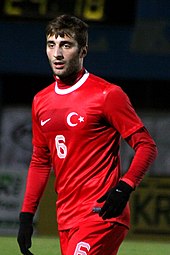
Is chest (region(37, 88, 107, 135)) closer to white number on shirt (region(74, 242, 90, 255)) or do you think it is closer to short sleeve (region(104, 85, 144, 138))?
short sleeve (region(104, 85, 144, 138))

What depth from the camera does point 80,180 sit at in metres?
4.73

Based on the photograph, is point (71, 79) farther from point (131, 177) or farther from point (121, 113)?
point (131, 177)

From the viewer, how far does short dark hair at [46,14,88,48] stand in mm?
4703

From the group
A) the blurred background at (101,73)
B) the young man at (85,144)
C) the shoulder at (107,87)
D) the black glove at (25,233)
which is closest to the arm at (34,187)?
the black glove at (25,233)

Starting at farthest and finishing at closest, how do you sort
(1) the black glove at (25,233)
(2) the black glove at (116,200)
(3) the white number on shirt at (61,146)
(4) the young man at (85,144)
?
(1) the black glove at (25,233), (3) the white number on shirt at (61,146), (4) the young man at (85,144), (2) the black glove at (116,200)

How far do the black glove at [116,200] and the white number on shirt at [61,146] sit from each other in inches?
13.2

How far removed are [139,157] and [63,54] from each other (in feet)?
1.98

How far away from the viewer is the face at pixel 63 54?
15.4 feet

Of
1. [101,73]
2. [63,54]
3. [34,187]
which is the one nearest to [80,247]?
[34,187]

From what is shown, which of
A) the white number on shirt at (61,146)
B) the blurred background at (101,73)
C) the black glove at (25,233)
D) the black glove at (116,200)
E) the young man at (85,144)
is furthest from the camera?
the blurred background at (101,73)

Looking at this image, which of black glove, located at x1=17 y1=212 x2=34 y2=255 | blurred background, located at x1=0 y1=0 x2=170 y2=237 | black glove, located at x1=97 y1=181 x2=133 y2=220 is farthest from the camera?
blurred background, located at x1=0 y1=0 x2=170 y2=237

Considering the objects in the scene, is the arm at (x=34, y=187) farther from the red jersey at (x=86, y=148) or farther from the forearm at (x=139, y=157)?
the forearm at (x=139, y=157)

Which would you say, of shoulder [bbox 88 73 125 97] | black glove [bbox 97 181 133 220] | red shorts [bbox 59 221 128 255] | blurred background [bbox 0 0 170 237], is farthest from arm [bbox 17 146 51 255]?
blurred background [bbox 0 0 170 237]

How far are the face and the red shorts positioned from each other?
731 mm
